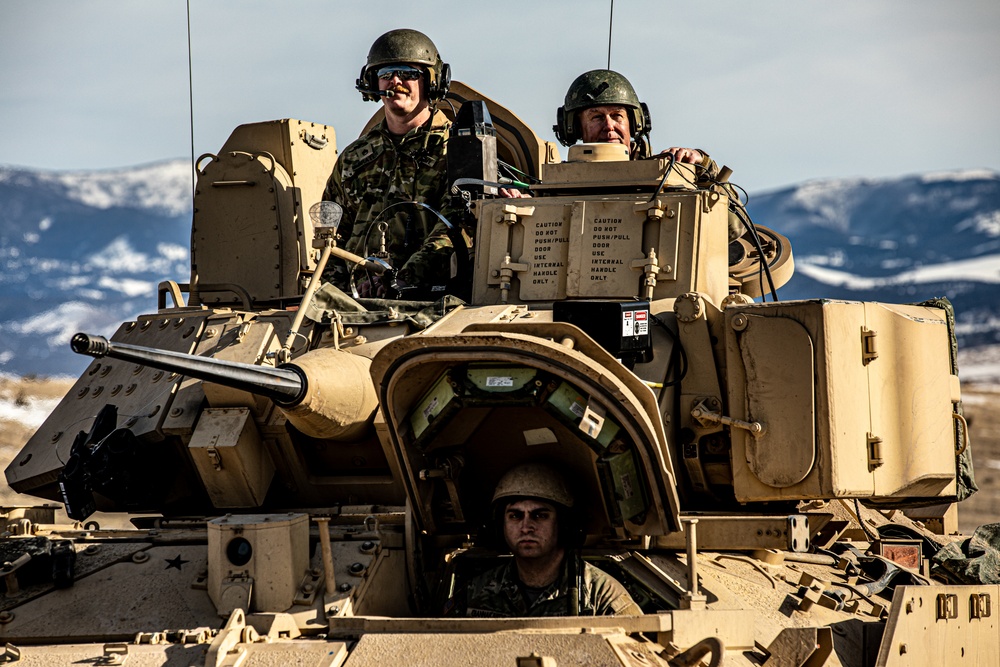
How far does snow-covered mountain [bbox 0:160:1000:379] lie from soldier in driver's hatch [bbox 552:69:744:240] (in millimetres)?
46227

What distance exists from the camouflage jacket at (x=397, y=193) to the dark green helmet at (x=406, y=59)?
0.30 m

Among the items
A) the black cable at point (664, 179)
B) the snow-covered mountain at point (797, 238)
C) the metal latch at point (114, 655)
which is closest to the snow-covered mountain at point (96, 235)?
the snow-covered mountain at point (797, 238)

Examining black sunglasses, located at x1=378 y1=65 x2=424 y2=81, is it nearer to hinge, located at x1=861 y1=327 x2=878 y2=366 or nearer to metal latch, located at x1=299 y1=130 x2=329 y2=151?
metal latch, located at x1=299 y1=130 x2=329 y2=151

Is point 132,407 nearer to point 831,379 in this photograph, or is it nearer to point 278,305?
point 278,305

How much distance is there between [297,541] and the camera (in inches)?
295

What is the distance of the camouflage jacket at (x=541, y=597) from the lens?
733cm

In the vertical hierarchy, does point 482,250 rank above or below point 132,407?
above

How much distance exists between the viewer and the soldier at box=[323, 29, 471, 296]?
10852mm

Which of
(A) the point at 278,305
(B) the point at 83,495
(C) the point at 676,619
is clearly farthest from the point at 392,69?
(C) the point at 676,619

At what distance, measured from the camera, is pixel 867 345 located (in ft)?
26.8

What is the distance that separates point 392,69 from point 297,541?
4.84 m

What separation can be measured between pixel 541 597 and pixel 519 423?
0.92m

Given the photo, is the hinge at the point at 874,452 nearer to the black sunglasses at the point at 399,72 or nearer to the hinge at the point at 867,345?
the hinge at the point at 867,345

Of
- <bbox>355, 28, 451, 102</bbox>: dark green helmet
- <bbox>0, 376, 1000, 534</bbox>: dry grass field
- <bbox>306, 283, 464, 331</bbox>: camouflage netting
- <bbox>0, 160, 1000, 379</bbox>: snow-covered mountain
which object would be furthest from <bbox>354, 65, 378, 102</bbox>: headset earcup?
<bbox>0, 160, 1000, 379</bbox>: snow-covered mountain
